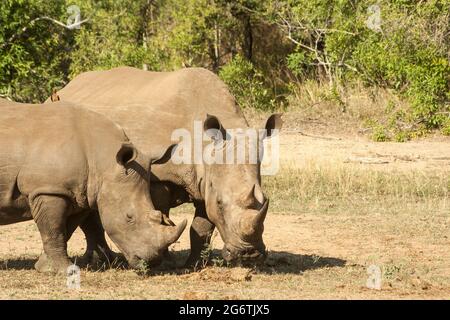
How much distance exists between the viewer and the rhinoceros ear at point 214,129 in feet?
33.9

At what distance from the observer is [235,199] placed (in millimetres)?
10156

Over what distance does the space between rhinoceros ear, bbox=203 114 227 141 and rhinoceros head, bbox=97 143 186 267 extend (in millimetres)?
705

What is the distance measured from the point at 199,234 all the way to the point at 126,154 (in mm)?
1315

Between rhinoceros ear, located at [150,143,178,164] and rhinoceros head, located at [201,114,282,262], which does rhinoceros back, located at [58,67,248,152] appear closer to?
rhinoceros ear, located at [150,143,178,164]

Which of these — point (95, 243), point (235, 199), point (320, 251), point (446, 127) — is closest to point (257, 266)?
point (235, 199)

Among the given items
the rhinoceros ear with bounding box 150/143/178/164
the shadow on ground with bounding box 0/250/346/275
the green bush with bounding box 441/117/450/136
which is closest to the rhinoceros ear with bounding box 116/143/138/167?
the rhinoceros ear with bounding box 150/143/178/164

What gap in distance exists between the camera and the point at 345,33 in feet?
69.0

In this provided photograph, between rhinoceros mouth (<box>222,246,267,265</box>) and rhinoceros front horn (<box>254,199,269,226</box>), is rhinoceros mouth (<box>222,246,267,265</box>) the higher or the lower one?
the lower one

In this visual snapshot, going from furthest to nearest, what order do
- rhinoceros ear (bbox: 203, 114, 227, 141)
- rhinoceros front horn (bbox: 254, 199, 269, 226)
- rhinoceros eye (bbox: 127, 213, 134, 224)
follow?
rhinoceros ear (bbox: 203, 114, 227, 141) → rhinoceros eye (bbox: 127, 213, 134, 224) → rhinoceros front horn (bbox: 254, 199, 269, 226)

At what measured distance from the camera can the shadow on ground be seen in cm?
1091

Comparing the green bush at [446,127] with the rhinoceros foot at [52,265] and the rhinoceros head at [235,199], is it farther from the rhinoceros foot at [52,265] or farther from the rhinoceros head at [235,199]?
the rhinoceros foot at [52,265]

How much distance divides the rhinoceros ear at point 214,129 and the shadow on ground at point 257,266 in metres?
1.22

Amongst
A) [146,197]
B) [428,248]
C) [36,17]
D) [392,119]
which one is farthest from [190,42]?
[146,197]

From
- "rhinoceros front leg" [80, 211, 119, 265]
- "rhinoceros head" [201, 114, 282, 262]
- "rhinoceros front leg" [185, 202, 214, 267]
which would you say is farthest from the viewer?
"rhinoceros front leg" [80, 211, 119, 265]
